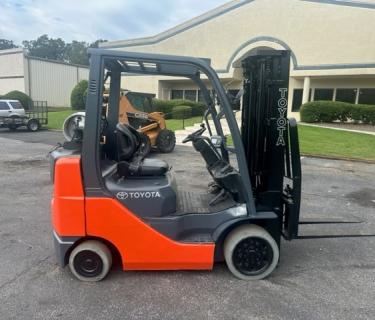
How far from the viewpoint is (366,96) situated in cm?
2180

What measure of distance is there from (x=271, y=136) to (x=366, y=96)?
2178 centimetres

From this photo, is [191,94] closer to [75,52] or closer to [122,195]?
[122,195]

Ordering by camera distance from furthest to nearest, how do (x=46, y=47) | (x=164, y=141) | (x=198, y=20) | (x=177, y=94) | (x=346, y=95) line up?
1. (x=46, y=47)
2. (x=177, y=94)
3. (x=198, y=20)
4. (x=346, y=95)
5. (x=164, y=141)

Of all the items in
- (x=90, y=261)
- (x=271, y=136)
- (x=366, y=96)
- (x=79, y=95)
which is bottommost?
(x=90, y=261)

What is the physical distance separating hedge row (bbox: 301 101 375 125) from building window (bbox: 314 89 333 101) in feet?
9.41

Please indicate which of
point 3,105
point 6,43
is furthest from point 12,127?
point 6,43

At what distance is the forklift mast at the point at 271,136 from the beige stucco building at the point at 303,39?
52.4 ft

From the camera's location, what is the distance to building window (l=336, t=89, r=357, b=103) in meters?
22.2

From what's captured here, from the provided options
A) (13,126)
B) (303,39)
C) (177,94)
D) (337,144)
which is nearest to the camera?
(337,144)

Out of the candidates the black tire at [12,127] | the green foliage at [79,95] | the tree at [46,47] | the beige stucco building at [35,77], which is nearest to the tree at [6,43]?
the tree at [46,47]

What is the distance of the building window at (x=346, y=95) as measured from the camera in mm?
22234

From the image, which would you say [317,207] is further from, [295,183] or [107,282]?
[107,282]

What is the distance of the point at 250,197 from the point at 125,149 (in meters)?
1.46

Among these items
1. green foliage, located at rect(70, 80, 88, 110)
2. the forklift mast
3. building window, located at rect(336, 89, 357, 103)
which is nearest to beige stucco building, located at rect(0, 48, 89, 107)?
green foliage, located at rect(70, 80, 88, 110)
